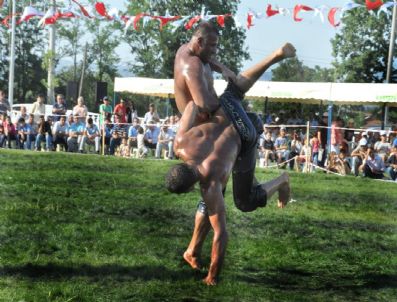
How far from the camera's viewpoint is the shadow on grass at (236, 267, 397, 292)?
394 cm

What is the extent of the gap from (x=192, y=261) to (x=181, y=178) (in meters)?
0.83

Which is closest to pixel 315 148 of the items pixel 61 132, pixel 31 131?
pixel 61 132

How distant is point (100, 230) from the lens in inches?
202

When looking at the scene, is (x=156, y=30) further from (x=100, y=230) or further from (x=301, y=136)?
(x=100, y=230)

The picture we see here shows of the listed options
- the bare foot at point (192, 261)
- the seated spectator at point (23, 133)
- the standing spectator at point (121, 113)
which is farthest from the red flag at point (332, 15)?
the seated spectator at point (23, 133)

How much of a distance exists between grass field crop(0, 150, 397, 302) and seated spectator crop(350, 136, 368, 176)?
3.90m

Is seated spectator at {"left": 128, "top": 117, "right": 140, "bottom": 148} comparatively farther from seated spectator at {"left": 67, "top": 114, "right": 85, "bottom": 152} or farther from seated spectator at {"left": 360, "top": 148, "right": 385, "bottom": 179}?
seated spectator at {"left": 360, "top": 148, "right": 385, "bottom": 179}

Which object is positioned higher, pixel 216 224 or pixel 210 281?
pixel 216 224

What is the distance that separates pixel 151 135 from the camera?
Answer: 1446cm

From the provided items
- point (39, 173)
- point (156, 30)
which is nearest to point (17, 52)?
point (156, 30)

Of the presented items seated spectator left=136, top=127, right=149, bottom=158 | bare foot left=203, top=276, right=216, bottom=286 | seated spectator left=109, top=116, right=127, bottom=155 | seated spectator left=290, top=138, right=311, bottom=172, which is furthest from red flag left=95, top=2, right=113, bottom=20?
bare foot left=203, top=276, right=216, bottom=286

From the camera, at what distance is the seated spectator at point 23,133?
1506 centimetres

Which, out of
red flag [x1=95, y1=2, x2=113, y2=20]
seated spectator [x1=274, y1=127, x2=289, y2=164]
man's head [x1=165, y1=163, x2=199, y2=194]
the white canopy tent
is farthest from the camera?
the white canopy tent

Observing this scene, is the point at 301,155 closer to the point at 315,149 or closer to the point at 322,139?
A: the point at 315,149
